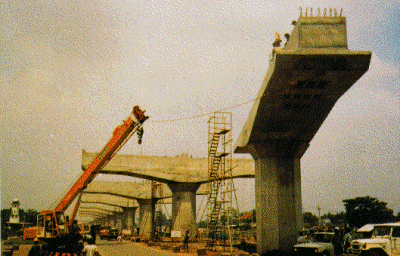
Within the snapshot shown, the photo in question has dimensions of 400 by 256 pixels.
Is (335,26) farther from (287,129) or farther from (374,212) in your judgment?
(374,212)

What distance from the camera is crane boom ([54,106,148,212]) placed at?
23509 mm

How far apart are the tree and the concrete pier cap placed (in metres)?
56.2

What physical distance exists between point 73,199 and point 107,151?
141 inches

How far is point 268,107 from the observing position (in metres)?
21.3

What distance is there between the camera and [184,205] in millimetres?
40531

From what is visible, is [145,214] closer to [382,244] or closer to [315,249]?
[315,249]

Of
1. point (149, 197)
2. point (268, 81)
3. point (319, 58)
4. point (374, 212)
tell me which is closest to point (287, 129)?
point (268, 81)

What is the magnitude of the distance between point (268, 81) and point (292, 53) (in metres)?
2.36

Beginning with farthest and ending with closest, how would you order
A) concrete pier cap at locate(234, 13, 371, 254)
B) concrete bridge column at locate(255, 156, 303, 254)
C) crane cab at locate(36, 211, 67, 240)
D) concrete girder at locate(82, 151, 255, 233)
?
1. concrete girder at locate(82, 151, 255, 233)
2. concrete bridge column at locate(255, 156, 303, 254)
3. crane cab at locate(36, 211, 67, 240)
4. concrete pier cap at locate(234, 13, 371, 254)

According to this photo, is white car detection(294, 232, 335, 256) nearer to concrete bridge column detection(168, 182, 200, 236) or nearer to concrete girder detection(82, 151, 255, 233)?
concrete girder detection(82, 151, 255, 233)

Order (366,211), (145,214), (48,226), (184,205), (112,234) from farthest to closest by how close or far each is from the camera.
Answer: (366,211), (145,214), (112,234), (184,205), (48,226)

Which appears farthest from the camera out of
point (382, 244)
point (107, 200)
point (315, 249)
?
point (107, 200)

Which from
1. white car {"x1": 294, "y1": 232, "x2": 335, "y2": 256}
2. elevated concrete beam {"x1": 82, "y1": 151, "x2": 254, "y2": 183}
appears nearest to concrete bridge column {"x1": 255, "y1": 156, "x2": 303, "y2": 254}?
white car {"x1": 294, "y1": 232, "x2": 335, "y2": 256}

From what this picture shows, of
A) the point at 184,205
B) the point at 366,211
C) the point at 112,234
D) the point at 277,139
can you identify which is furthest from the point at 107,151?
the point at 366,211
